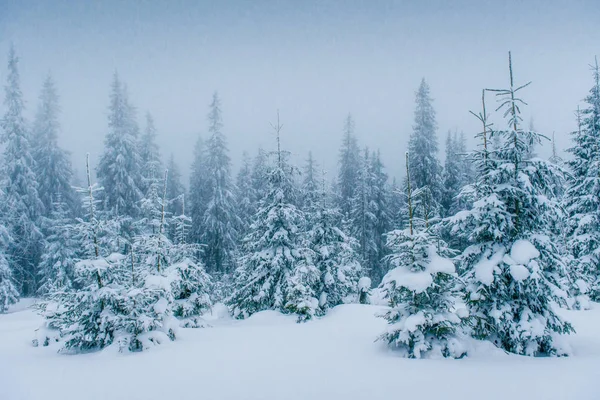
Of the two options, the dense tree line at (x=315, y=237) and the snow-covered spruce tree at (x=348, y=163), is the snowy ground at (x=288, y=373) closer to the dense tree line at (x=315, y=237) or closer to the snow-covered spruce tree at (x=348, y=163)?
the dense tree line at (x=315, y=237)

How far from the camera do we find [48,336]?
10.8m

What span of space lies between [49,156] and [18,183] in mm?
4629

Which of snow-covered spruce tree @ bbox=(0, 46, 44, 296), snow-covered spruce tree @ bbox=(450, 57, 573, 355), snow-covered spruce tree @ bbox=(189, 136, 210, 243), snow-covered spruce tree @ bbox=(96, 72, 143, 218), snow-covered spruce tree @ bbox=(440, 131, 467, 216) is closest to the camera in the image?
snow-covered spruce tree @ bbox=(450, 57, 573, 355)

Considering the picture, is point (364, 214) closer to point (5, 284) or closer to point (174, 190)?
point (174, 190)

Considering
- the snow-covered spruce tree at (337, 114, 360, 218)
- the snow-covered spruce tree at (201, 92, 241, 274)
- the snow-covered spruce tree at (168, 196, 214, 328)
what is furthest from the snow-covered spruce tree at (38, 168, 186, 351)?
the snow-covered spruce tree at (337, 114, 360, 218)

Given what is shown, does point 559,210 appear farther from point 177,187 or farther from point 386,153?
point 386,153

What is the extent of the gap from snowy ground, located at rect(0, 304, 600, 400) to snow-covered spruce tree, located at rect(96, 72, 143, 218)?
1825cm

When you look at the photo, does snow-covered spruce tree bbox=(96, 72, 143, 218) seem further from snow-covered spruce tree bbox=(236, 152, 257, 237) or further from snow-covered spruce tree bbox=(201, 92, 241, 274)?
snow-covered spruce tree bbox=(236, 152, 257, 237)

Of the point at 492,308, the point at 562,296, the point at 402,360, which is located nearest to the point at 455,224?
the point at 492,308

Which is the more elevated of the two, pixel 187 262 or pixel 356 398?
pixel 187 262

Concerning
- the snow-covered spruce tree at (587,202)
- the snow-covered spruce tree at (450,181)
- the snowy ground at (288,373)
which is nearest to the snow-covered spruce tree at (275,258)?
the snowy ground at (288,373)

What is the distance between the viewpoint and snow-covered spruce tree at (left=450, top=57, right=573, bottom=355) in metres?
8.26

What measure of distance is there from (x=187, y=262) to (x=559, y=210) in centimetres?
1300

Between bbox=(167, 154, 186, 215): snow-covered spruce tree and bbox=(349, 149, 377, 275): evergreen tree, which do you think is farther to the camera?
bbox=(167, 154, 186, 215): snow-covered spruce tree
